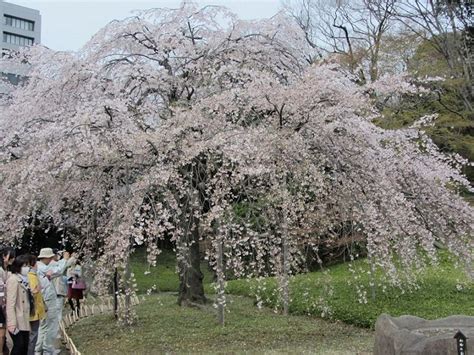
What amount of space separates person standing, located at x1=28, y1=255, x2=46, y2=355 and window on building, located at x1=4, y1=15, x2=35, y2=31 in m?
54.7

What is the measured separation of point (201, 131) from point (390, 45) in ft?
48.7

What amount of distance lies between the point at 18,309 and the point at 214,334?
3449 mm

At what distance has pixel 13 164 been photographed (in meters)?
8.95

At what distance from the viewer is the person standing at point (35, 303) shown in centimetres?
647

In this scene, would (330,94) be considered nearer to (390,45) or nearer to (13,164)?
(13,164)

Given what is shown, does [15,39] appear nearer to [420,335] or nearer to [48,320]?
[48,320]

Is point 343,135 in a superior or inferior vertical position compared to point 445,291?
superior

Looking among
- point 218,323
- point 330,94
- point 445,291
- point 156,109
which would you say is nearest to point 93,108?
point 156,109

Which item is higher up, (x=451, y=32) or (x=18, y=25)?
(x=18, y=25)

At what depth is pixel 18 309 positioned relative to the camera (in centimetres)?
618

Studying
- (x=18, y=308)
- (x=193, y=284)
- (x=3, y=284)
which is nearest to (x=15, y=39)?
(x=193, y=284)

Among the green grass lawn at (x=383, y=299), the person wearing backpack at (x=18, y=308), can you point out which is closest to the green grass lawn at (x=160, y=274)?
the green grass lawn at (x=383, y=299)

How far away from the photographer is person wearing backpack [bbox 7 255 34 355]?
20.0ft

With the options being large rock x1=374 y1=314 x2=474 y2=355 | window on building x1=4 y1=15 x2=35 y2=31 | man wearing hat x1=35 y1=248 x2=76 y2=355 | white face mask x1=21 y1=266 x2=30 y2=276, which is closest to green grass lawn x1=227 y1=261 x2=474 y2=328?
large rock x1=374 y1=314 x2=474 y2=355
